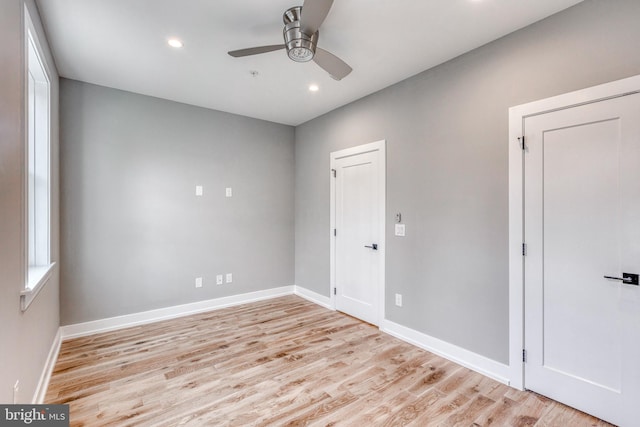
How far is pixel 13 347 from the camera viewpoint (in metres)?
1.54

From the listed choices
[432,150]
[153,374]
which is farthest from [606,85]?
[153,374]

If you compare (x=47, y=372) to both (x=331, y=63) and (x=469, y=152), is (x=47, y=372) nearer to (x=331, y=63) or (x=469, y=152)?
(x=331, y=63)

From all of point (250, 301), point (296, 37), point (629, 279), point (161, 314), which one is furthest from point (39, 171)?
point (629, 279)

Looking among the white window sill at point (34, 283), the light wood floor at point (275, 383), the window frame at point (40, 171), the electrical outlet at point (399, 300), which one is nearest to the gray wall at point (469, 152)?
the electrical outlet at point (399, 300)

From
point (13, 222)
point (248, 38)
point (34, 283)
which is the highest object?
point (248, 38)

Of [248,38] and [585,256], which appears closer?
[585,256]

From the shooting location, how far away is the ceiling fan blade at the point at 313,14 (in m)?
1.73

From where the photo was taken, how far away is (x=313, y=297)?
178 inches

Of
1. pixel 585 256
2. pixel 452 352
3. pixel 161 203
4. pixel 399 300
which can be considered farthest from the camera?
pixel 161 203

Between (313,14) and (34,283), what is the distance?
8.52ft

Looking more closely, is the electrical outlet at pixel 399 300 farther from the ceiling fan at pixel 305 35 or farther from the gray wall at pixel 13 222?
the gray wall at pixel 13 222

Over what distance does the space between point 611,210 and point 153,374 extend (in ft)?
12.0

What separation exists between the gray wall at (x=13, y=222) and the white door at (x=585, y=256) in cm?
324

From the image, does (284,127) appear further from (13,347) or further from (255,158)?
(13,347)
